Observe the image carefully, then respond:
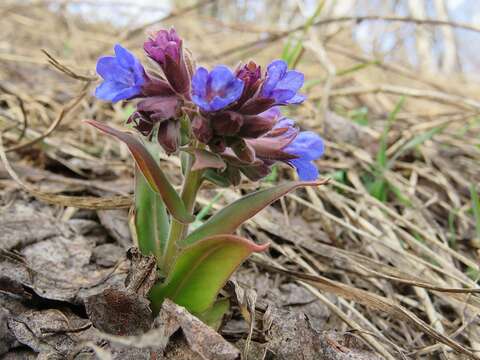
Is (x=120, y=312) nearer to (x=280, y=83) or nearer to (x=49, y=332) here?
(x=49, y=332)

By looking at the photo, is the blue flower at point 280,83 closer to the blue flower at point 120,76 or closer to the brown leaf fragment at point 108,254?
the blue flower at point 120,76

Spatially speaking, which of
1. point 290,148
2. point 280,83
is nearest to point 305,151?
point 290,148

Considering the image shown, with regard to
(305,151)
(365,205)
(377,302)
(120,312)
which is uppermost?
(305,151)

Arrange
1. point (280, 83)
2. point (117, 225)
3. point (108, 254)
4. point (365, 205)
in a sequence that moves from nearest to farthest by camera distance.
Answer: point (280, 83) < point (108, 254) < point (117, 225) < point (365, 205)

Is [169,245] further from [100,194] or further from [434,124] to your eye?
[434,124]

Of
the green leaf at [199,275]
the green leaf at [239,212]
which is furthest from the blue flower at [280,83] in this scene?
the green leaf at [199,275]

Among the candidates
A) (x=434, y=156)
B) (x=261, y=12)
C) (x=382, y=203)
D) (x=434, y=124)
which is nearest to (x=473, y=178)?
(x=434, y=156)

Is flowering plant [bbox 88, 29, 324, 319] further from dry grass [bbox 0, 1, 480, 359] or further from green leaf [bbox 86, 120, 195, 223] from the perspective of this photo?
dry grass [bbox 0, 1, 480, 359]
